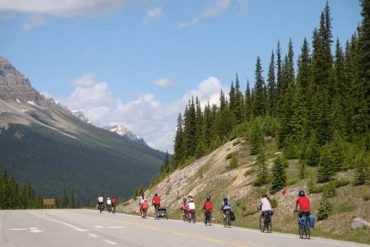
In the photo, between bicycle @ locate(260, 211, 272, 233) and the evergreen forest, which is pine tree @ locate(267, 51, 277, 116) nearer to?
the evergreen forest

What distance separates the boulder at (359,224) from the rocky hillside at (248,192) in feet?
1.51

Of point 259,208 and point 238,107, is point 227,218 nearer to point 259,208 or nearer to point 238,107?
point 259,208

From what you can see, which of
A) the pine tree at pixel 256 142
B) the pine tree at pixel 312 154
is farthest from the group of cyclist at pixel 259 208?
the pine tree at pixel 256 142

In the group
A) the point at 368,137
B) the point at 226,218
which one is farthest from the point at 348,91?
the point at 226,218

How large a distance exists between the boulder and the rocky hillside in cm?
46

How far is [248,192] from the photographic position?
4988 centimetres

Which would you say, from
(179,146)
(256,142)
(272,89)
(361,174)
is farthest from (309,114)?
(179,146)

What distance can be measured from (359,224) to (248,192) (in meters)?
20.2

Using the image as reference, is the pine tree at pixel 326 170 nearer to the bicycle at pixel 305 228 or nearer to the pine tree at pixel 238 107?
the bicycle at pixel 305 228

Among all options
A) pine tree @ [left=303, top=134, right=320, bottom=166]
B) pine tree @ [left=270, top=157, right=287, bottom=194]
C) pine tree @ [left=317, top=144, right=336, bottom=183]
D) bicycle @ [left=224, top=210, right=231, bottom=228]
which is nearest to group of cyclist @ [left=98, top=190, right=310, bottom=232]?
bicycle @ [left=224, top=210, right=231, bottom=228]

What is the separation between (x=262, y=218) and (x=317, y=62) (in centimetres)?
5436

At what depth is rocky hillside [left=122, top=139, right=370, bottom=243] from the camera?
33375mm

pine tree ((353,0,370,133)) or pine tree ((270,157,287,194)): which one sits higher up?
pine tree ((353,0,370,133))

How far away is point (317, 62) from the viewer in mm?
79500
